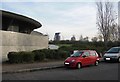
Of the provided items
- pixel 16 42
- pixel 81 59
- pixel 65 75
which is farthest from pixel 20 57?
pixel 65 75

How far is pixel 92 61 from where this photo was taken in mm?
19672

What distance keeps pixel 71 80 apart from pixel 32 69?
5.31 m

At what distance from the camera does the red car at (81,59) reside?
17750mm

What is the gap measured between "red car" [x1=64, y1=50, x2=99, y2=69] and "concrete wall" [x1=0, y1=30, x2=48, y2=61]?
6299 millimetres

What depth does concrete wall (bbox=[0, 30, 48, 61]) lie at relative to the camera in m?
21.1

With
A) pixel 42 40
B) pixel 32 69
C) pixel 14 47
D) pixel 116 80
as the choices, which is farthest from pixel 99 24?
pixel 116 80

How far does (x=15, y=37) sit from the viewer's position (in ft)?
74.8

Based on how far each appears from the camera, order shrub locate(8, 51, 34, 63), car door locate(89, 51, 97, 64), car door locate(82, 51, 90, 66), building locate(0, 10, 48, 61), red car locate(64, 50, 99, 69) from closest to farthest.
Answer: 1. red car locate(64, 50, 99, 69)
2. car door locate(82, 51, 90, 66)
3. shrub locate(8, 51, 34, 63)
4. car door locate(89, 51, 97, 64)
5. building locate(0, 10, 48, 61)

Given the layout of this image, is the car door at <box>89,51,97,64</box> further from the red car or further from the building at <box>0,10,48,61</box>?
the building at <box>0,10,48,61</box>

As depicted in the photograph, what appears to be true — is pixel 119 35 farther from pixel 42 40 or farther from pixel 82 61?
pixel 82 61

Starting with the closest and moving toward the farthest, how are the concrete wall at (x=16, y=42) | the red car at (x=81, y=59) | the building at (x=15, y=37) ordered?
the red car at (x=81, y=59)
the concrete wall at (x=16, y=42)
the building at (x=15, y=37)

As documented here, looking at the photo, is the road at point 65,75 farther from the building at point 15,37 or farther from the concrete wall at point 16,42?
the building at point 15,37

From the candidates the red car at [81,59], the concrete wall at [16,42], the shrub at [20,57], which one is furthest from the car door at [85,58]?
the concrete wall at [16,42]

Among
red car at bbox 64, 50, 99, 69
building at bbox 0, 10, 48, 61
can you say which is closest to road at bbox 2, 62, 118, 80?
red car at bbox 64, 50, 99, 69
